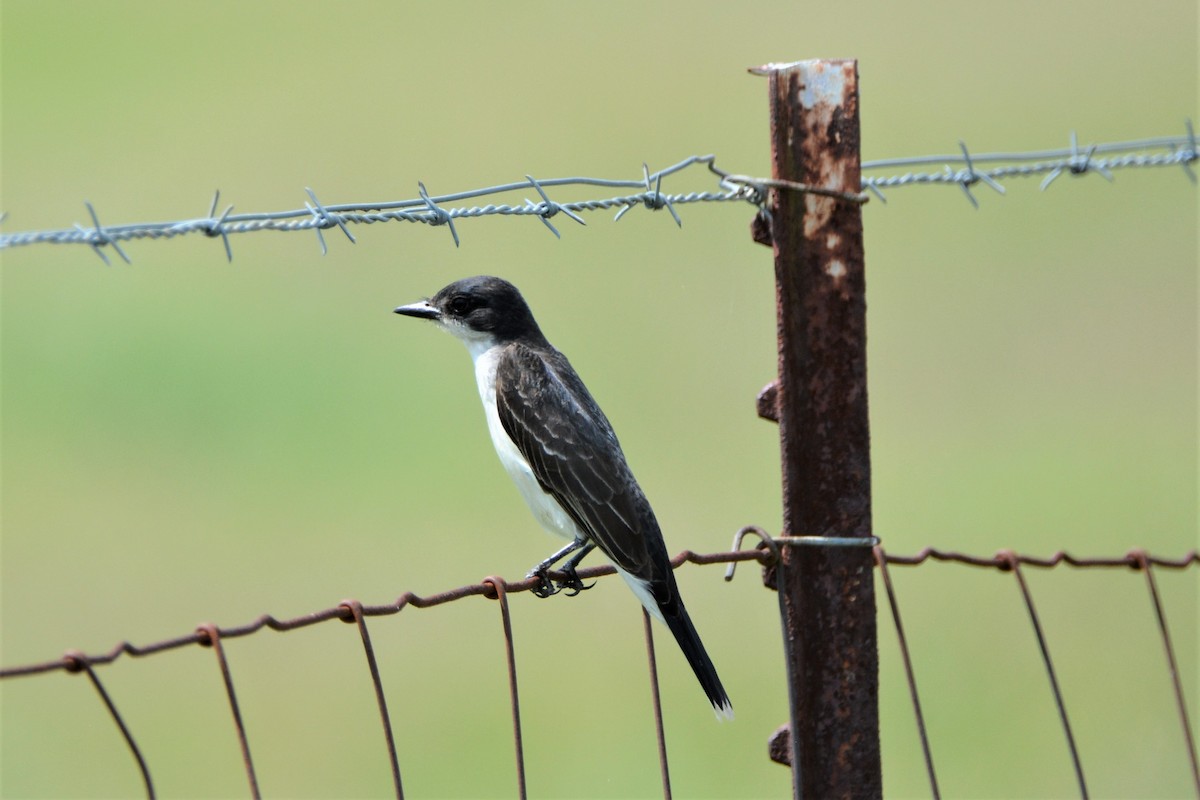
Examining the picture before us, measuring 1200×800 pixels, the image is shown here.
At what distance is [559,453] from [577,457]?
0.07m

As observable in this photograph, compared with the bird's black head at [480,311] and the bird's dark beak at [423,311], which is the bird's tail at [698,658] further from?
the bird's dark beak at [423,311]

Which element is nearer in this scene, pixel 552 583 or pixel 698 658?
pixel 698 658

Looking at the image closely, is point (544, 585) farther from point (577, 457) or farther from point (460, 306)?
point (460, 306)

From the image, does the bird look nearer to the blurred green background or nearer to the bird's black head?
the bird's black head

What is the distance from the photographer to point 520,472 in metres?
5.56

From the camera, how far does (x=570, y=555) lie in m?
5.81

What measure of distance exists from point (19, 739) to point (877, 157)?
1313 centimetres

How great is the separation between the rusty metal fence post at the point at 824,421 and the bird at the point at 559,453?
0.60 meters

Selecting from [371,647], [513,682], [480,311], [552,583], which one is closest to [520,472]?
[552,583]

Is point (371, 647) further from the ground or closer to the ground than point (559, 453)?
closer to the ground

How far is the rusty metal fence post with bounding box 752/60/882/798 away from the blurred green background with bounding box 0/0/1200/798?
608 centimetres

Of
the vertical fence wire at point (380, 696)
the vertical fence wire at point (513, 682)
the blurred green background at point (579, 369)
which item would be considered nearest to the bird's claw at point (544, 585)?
the vertical fence wire at point (513, 682)

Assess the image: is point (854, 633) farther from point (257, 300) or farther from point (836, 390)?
point (257, 300)

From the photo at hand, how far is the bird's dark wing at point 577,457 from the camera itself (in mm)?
5098
